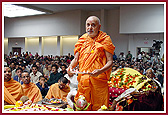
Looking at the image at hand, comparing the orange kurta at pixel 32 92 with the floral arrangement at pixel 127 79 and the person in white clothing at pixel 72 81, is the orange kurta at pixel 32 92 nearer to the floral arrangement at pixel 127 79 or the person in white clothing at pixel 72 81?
the person in white clothing at pixel 72 81

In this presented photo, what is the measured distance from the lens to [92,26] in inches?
115

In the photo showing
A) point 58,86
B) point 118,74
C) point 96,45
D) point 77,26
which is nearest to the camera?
point 96,45

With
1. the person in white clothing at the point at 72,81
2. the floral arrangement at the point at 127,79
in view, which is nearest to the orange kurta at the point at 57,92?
the person in white clothing at the point at 72,81

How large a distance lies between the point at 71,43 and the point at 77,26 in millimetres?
2786

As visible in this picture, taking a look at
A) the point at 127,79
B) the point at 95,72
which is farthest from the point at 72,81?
the point at 95,72

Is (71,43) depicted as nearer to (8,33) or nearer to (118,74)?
(8,33)

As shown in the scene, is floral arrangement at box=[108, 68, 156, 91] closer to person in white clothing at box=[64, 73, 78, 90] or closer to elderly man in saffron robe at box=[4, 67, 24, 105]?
person in white clothing at box=[64, 73, 78, 90]

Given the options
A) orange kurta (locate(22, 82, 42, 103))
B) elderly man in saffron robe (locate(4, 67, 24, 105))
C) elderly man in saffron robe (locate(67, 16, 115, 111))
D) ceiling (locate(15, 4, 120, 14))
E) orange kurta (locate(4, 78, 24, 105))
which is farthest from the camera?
ceiling (locate(15, 4, 120, 14))

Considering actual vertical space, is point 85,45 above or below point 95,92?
above

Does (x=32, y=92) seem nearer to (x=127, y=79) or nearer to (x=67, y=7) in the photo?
(x=127, y=79)

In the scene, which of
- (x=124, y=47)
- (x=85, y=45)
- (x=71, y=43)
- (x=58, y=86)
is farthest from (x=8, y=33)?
(x=85, y=45)

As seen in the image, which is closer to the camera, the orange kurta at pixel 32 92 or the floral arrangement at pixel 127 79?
the orange kurta at pixel 32 92

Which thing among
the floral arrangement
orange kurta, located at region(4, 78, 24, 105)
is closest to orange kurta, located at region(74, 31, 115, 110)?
orange kurta, located at region(4, 78, 24, 105)

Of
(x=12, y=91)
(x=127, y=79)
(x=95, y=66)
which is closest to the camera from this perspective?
(x=95, y=66)
